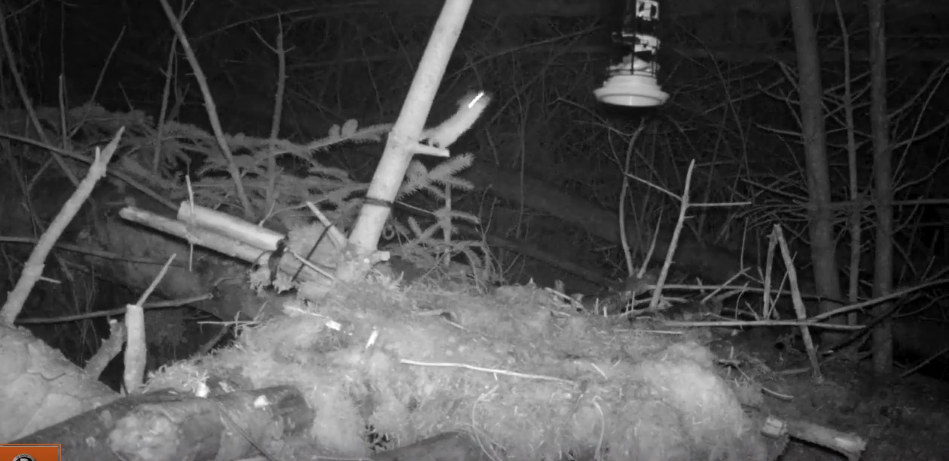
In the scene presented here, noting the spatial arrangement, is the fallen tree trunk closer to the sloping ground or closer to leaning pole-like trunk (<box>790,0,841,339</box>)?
the sloping ground

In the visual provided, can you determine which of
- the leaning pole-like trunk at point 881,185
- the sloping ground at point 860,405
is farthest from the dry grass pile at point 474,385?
the leaning pole-like trunk at point 881,185

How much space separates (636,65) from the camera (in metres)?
3.04

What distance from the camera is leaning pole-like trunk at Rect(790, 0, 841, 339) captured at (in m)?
4.05

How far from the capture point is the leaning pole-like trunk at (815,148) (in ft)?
13.3

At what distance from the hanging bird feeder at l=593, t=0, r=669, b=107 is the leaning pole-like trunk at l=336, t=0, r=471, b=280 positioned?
80 cm

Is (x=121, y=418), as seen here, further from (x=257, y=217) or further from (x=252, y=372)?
(x=257, y=217)

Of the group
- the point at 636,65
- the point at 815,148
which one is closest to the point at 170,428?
the point at 636,65

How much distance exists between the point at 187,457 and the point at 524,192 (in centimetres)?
473

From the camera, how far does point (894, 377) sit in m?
3.35

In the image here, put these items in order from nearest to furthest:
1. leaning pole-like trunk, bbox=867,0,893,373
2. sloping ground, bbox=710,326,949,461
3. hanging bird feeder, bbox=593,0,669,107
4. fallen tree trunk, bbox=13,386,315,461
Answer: fallen tree trunk, bbox=13,386,315,461
sloping ground, bbox=710,326,949,461
hanging bird feeder, bbox=593,0,669,107
leaning pole-like trunk, bbox=867,0,893,373

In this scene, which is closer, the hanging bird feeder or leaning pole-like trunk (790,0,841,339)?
the hanging bird feeder

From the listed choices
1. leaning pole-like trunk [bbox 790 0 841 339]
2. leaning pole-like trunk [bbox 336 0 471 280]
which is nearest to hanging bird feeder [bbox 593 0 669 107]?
leaning pole-like trunk [bbox 336 0 471 280]

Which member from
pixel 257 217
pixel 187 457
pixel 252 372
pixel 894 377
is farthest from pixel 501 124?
pixel 187 457

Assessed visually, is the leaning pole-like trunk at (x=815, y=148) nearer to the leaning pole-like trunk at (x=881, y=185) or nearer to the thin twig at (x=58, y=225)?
the leaning pole-like trunk at (x=881, y=185)
